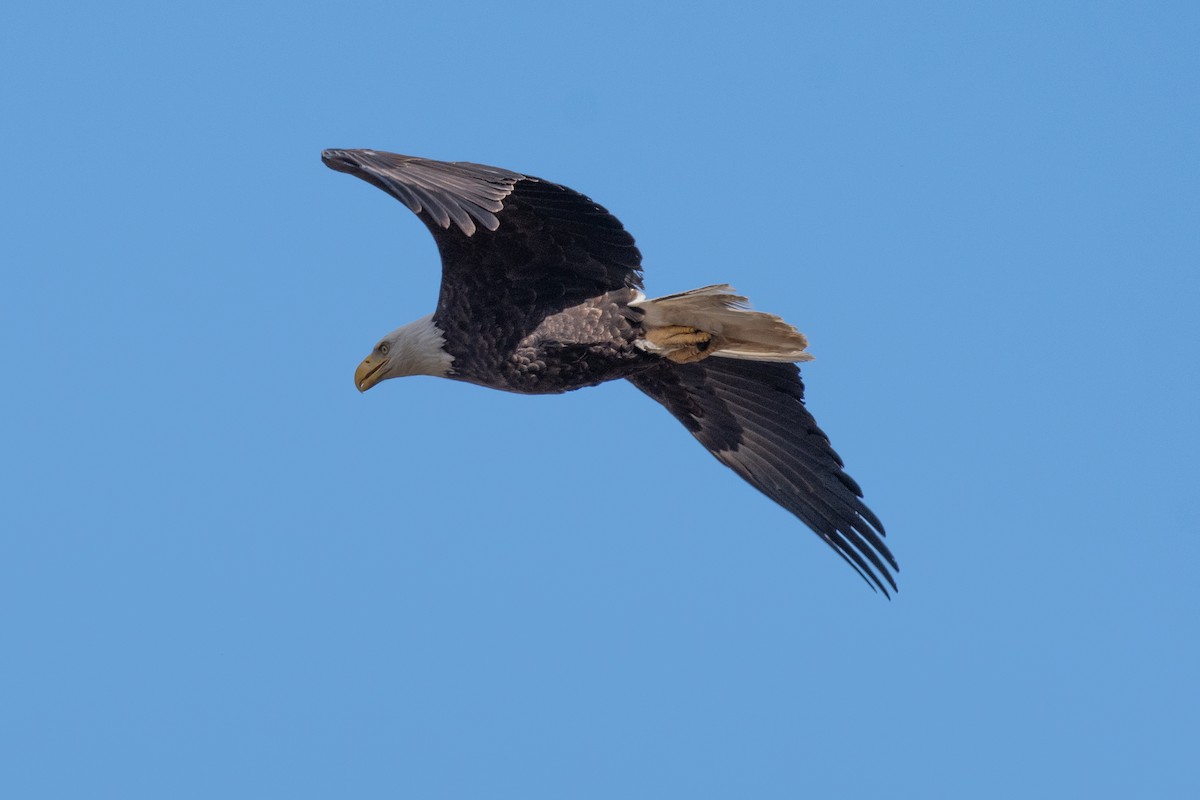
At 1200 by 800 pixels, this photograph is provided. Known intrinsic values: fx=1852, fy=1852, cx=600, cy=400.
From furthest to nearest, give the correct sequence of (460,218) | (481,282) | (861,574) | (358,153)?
(861,574)
(481,282)
(358,153)
(460,218)

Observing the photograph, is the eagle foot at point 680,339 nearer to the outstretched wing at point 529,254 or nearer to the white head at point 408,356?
the outstretched wing at point 529,254

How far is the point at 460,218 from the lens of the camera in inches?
276

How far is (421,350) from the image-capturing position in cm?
884

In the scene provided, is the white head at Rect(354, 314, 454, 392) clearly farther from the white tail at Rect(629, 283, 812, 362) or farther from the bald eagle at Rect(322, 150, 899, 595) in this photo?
the white tail at Rect(629, 283, 812, 362)

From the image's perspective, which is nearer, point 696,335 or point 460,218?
point 460,218

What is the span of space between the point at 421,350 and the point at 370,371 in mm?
438

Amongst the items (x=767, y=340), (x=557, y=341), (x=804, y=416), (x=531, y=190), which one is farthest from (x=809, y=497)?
(x=531, y=190)

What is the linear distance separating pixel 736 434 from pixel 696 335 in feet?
3.77

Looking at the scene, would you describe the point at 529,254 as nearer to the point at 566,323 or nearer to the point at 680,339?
the point at 566,323

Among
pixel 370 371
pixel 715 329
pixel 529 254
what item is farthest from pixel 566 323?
pixel 370 371

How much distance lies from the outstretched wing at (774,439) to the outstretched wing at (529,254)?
43.0 inches

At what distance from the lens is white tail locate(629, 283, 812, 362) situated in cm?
852

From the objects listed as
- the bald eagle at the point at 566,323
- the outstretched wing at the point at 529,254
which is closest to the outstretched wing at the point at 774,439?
the bald eagle at the point at 566,323

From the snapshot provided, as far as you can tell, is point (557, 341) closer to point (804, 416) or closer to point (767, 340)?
point (767, 340)
